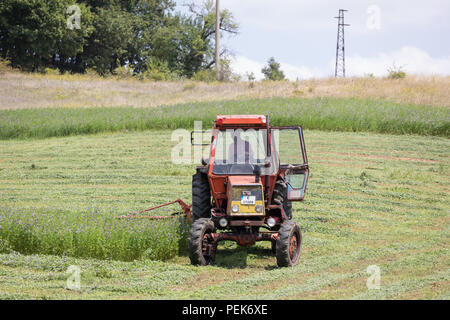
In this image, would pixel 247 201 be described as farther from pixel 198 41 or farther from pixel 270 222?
pixel 198 41

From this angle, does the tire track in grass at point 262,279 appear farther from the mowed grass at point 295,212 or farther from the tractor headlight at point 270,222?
the tractor headlight at point 270,222

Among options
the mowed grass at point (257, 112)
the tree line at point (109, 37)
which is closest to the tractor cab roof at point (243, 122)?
the mowed grass at point (257, 112)

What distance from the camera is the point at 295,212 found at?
11.1m

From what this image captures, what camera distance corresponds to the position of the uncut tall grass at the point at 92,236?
7.86 meters

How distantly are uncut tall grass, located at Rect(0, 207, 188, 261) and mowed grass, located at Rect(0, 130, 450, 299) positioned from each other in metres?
0.27

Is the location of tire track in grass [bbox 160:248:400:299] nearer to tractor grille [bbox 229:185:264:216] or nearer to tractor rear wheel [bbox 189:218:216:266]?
tractor rear wheel [bbox 189:218:216:266]

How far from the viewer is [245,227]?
309 inches

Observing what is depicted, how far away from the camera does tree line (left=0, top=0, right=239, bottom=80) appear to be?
43.7 m

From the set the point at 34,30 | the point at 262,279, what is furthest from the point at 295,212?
the point at 34,30

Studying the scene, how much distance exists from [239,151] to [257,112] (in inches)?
630

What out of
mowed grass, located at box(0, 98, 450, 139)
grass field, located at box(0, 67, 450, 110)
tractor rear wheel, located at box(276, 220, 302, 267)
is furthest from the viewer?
grass field, located at box(0, 67, 450, 110)

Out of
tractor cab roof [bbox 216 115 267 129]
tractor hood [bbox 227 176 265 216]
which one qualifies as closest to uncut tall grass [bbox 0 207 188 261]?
tractor hood [bbox 227 176 265 216]

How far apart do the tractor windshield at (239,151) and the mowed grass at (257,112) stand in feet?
47.9

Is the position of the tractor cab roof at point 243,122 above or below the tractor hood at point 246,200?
above
